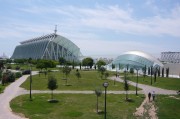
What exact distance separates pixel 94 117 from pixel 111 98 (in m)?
12.2

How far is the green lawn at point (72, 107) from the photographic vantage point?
2889cm

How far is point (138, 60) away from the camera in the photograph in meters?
117

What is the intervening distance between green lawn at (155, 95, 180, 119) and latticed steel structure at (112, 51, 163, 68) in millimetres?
71544

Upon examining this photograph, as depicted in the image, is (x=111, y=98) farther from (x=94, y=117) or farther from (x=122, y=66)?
(x=122, y=66)

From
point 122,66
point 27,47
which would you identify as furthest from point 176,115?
point 27,47

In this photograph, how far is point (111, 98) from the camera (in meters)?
40.2

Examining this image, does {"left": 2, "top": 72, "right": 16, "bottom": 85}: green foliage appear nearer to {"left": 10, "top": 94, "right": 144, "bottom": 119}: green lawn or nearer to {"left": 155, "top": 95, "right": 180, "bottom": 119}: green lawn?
{"left": 10, "top": 94, "right": 144, "bottom": 119}: green lawn

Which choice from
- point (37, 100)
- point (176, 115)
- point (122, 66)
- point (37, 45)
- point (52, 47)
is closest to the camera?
point (176, 115)

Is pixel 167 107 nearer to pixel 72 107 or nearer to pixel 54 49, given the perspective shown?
pixel 72 107

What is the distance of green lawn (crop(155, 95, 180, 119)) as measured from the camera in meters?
30.6

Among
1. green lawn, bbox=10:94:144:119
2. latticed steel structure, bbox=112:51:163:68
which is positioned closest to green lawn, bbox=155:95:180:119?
green lawn, bbox=10:94:144:119

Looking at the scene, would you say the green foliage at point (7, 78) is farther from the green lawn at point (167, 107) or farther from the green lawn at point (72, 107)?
the green lawn at point (167, 107)

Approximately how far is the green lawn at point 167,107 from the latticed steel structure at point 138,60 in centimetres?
7154

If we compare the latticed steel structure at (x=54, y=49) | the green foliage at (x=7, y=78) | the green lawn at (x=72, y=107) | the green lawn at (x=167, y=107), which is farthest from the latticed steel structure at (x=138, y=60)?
the green lawn at (x=72, y=107)
